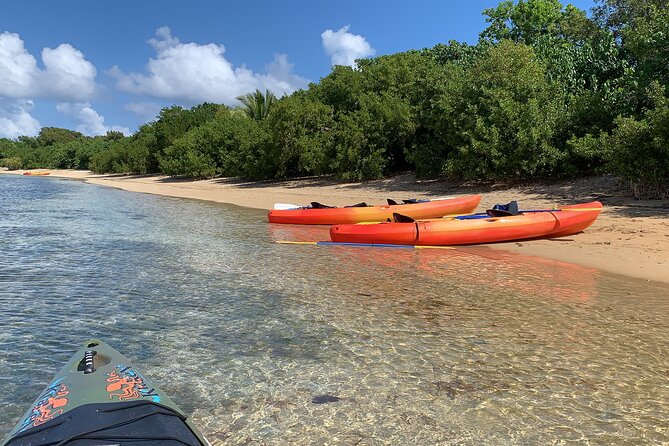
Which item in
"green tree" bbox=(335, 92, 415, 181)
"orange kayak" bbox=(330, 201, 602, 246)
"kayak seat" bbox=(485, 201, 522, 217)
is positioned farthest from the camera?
"green tree" bbox=(335, 92, 415, 181)

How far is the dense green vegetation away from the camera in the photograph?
587 inches

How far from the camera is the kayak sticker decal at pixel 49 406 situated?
94.3 inches

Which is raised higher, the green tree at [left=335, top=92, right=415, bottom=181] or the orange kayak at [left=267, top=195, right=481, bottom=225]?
the green tree at [left=335, top=92, right=415, bottom=181]

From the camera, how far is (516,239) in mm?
10258

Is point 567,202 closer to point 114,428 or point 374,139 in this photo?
point 374,139

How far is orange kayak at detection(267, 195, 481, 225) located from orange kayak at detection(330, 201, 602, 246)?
259cm

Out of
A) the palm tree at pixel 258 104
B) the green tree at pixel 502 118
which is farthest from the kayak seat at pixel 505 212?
the palm tree at pixel 258 104

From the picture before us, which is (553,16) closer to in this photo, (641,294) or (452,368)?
(641,294)

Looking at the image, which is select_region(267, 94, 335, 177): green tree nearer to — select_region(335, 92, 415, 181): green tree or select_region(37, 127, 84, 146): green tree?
select_region(335, 92, 415, 181): green tree

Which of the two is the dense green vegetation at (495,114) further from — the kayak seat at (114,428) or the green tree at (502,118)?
the kayak seat at (114,428)

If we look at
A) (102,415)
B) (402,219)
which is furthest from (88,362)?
(402,219)

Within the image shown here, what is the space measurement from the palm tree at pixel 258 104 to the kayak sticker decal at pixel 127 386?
132 feet

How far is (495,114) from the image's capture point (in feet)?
56.5

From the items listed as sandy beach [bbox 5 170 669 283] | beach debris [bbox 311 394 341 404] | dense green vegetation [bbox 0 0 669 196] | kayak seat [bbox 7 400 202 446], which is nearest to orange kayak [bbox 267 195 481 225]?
sandy beach [bbox 5 170 669 283]
